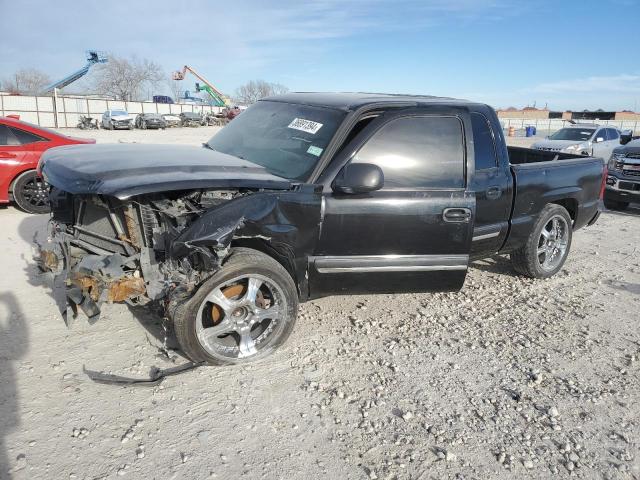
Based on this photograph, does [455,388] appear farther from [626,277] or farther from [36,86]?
[36,86]

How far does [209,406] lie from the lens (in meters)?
2.91

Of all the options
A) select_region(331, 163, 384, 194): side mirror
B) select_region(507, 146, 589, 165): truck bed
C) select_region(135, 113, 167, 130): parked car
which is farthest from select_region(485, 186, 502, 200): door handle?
select_region(135, 113, 167, 130): parked car

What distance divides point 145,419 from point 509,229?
354cm

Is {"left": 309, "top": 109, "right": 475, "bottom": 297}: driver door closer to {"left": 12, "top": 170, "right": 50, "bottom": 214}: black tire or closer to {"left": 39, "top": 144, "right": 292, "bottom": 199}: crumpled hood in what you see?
{"left": 39, "top": 144, "right": 292, "bottom": 199}: crumpled hood

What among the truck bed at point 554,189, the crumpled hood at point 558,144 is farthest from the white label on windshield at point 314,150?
the crumpled hood at point 558,144

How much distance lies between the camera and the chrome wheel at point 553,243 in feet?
17.1

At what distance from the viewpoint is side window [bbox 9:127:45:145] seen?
7379mm

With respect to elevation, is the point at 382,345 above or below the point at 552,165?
below

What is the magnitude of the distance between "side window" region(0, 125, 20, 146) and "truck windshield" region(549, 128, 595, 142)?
15604 mm

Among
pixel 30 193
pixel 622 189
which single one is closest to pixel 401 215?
pixel 30 193

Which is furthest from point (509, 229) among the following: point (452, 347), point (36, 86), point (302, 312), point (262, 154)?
point (36, 86)

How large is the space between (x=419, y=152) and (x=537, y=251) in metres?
2.20

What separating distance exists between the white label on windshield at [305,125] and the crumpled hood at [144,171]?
1.72 ft

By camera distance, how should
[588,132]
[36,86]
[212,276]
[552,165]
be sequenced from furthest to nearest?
1. [36,86]
2. [588,132]
3. [552,165]
4. [212,276]
